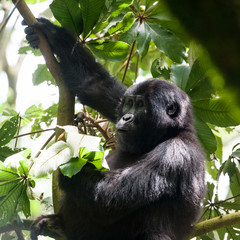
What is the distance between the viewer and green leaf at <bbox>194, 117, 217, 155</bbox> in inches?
144

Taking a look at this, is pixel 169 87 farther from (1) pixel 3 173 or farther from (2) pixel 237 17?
(2) pixel 237 17

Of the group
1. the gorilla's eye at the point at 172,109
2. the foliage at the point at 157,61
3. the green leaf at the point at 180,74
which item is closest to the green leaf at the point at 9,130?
the foliage at the point at 157,61

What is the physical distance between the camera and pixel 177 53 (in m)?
3.70

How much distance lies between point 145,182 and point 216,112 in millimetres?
1183

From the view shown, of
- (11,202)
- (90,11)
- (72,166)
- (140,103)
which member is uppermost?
(90,11)

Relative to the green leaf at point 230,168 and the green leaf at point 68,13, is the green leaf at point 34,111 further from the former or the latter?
the green leaf at point 230,168

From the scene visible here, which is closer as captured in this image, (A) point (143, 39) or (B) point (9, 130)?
(B) point (9, 130)

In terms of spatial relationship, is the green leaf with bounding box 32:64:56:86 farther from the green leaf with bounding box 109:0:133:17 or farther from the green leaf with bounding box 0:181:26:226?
the green leaf with bounding box 0:181:26:226

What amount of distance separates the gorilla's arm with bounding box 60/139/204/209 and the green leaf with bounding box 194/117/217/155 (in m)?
0.61

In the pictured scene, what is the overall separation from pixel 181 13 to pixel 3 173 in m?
2.43

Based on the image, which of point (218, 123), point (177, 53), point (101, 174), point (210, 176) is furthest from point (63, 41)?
point (210, 176)

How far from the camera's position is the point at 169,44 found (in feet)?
12.1

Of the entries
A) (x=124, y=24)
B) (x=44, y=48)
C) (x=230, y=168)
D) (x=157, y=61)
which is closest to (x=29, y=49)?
(x=44, y=48)

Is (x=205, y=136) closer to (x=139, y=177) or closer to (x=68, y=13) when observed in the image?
(x=139, y=177)
